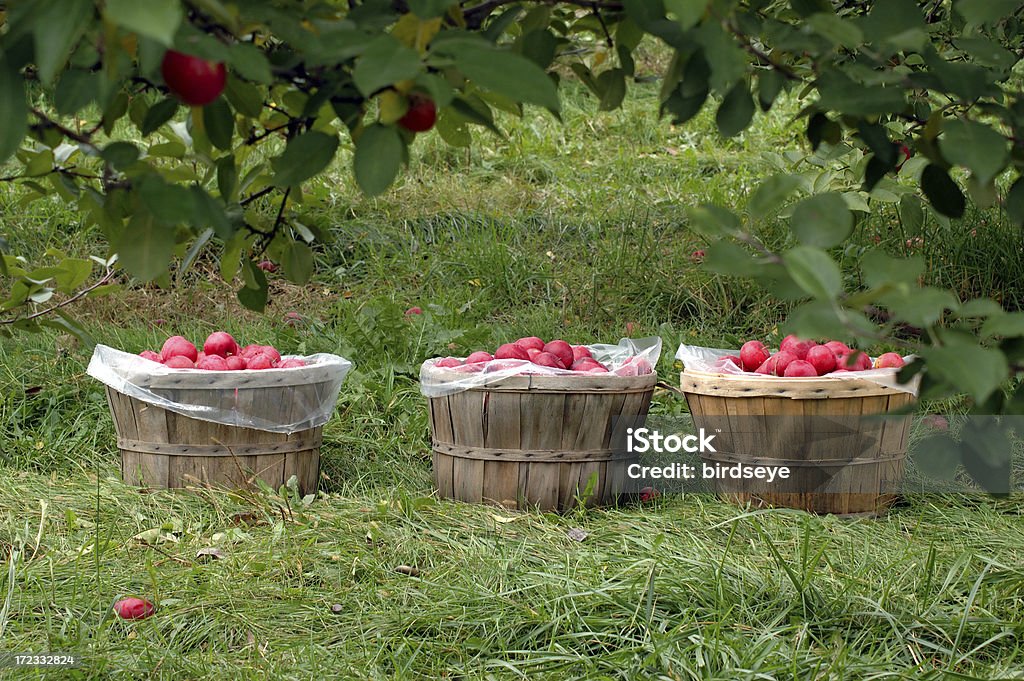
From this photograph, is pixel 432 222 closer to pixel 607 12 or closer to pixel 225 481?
pixel 225 481

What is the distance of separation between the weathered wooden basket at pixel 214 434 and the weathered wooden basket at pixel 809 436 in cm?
127

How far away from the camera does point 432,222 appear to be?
19.1 feet

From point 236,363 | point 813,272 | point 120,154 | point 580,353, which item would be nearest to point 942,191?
point 813,272

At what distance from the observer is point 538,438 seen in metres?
2.96

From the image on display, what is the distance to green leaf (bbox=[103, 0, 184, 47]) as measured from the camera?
0.60 meters

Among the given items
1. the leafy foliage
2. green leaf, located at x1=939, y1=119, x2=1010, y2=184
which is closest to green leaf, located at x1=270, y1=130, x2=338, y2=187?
the leafy foliage

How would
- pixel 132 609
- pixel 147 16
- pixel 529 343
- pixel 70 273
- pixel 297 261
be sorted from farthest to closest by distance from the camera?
1. pixel 529 343
2. pixel 132 609
3. pixel 70 273
4. pixel 297 261
5. pixel 147 16

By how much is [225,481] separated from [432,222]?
2916 millimetres

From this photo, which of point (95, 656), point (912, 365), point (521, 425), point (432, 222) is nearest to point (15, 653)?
point (95, 656)

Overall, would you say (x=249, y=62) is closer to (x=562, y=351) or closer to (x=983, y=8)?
(x=983, y=8)

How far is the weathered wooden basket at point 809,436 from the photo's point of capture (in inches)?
112

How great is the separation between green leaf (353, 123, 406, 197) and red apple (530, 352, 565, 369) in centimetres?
215

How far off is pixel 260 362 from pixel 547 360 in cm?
95

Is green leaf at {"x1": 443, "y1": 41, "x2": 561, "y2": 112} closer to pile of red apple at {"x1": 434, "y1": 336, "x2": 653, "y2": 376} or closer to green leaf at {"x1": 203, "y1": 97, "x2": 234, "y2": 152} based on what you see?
green leaf at {"x1": 203, "y1": 97, "x2": 234, "y2": 152}
